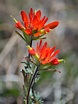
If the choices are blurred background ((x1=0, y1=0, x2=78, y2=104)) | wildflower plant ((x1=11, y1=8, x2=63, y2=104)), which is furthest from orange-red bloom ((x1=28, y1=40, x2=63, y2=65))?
blurred background ((x1=0, y1=0, x2=78, y2=104))

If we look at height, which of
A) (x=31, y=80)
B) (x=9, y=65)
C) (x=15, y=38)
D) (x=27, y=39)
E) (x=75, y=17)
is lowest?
(x=31, y=80)

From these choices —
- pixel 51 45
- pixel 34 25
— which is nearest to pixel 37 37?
pixel 34 25

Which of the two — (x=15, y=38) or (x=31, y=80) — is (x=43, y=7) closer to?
(x=15, y=38)

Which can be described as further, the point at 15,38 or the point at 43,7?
the point at 43,7

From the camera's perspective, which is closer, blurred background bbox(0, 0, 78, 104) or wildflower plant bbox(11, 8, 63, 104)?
wildflower plant bbox(11, 8, 63, 104)

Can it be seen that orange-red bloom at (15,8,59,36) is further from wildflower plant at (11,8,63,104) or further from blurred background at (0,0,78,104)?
blurred background at (0,0,78,104)

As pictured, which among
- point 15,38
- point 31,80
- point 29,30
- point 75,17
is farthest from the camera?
point 75,17

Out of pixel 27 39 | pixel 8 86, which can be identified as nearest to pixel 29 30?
pixel 27 39

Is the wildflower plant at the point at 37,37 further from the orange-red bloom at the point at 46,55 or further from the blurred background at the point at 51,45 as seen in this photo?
the blurred background at the point at 51,45
